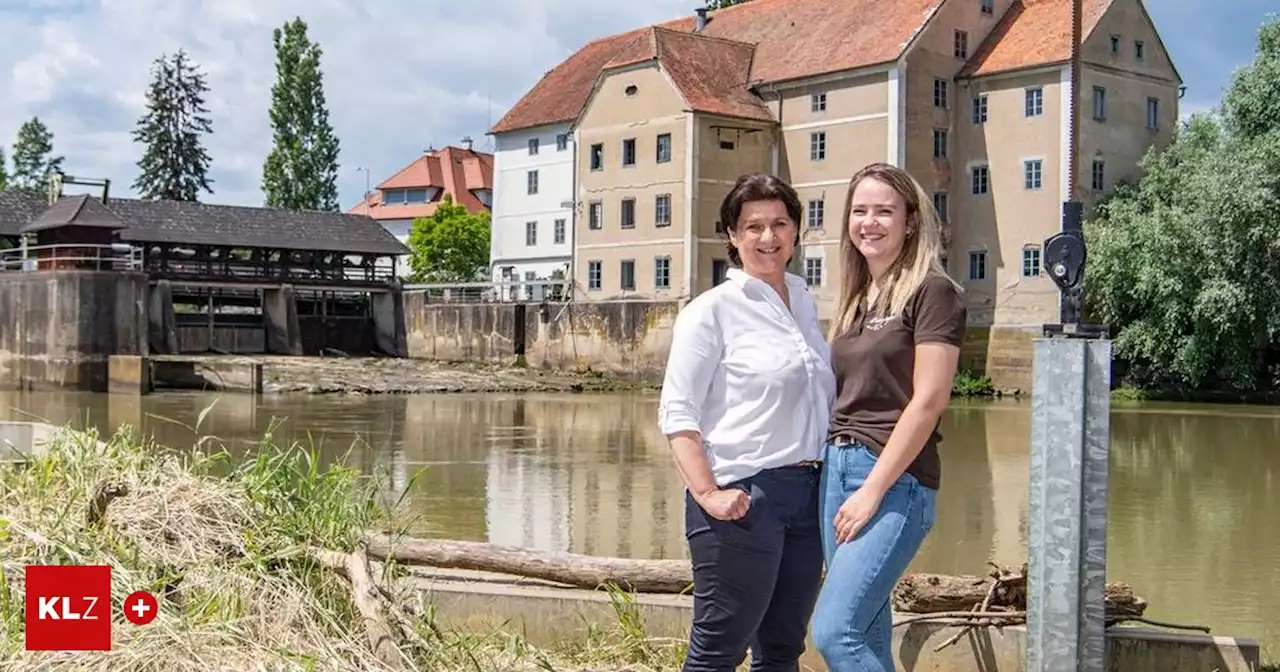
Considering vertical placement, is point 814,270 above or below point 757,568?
above

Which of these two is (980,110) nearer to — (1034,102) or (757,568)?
(1034,102)

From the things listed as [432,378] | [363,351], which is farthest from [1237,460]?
[363,351]

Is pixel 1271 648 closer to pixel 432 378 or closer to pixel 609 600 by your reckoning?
pixel 609 600

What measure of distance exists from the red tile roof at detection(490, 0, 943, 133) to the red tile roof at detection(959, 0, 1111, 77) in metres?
2.43

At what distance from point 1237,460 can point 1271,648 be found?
1630cm

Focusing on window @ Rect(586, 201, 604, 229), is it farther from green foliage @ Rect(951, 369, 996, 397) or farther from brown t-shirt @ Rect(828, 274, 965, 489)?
brown t-shirt @ Rect(828, 274, 965, 489)

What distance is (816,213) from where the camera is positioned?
4678 centimetres

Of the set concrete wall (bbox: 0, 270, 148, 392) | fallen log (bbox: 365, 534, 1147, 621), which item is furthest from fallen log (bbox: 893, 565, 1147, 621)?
concrete wall (bbox: 0, 270, 148, 392)

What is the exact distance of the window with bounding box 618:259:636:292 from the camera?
50.0 metres

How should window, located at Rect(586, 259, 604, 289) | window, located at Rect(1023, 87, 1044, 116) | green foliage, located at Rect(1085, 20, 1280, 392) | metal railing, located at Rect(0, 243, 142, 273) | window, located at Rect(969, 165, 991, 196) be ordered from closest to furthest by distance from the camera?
green foliage, located at Rect(1085, 20, 1280, 392)
metal railing, located at Rect(0, 243, 142, 273)
window, located at Rect(1023, 87, 1044, 116)
window, located at Rect(969, 165, 991, 196)
window, located at Rect(586, 259, 604, 289)

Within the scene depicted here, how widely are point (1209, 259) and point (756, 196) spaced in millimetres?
36644

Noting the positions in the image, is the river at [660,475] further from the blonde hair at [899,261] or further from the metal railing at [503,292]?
the metal railing at [503,292]

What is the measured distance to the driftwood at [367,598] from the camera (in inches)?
213

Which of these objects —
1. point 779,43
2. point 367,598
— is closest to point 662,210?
point 779,43
